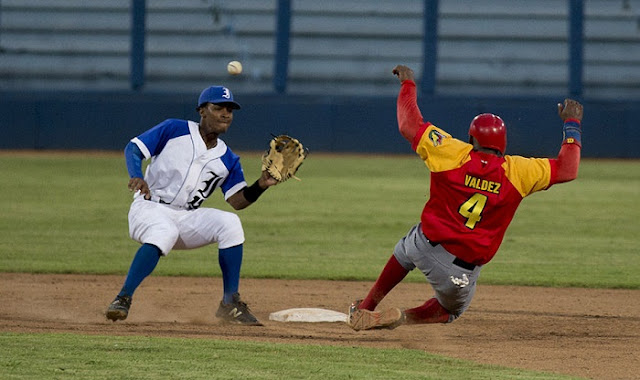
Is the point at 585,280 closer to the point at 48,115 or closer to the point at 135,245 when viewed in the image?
the point at 135,245

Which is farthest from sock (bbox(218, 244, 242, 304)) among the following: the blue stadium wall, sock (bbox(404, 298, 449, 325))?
the blue stadium wall

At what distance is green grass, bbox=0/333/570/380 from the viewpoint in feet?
15.6

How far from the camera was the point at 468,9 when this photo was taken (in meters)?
25.1

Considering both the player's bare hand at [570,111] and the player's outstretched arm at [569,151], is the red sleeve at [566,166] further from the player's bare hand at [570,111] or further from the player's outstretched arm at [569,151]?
the player's bare hand at [570,111]

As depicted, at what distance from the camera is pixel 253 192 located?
655 cm

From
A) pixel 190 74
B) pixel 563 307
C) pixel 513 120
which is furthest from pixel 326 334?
pixel 190 74

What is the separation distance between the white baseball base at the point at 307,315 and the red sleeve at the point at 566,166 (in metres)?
1.94

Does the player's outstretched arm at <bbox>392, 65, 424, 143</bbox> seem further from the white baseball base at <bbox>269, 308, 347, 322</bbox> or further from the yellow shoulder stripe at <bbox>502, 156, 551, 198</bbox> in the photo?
the white baseball base at <bbox>269, 308, 347, 322</bbox>

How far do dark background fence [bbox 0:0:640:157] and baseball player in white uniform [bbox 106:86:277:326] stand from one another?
15700 millimetres

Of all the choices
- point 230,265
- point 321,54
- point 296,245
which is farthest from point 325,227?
point 321,54

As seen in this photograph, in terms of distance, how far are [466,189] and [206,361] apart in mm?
1625

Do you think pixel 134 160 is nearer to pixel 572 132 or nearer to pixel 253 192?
pixel 253 192

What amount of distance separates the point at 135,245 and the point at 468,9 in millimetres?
16128

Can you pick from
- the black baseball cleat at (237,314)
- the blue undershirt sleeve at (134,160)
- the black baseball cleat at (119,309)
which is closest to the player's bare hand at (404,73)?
the blue undershirt sleeve at (134,160)
